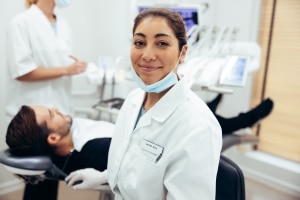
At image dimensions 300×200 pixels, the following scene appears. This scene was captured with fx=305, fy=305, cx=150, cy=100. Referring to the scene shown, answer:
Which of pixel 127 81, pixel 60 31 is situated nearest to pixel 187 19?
pixel 127 81

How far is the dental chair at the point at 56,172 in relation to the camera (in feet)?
2.91

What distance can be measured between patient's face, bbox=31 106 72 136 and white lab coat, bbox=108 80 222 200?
446mm

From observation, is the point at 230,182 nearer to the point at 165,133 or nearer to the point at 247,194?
the point at 165,133

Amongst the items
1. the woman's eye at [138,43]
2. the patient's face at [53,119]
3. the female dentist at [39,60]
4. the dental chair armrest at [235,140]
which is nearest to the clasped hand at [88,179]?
the patient's face at [53,119]

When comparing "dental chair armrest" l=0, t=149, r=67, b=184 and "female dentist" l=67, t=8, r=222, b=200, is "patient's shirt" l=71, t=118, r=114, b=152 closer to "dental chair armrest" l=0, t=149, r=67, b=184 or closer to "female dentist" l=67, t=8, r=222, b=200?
"dental chair armrest" l=0, t=149, r=67, b=184

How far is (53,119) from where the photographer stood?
4.39 feet

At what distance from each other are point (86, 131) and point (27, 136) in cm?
26

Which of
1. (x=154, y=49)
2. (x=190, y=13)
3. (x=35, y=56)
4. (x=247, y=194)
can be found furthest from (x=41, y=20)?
(x=247, y=194)

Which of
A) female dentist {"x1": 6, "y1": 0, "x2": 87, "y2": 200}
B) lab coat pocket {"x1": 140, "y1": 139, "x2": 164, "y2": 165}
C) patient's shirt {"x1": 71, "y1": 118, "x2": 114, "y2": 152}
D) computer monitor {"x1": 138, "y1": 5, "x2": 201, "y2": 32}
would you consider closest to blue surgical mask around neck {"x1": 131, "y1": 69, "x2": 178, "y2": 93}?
lab coat pocket {"x1": 140, "y1": 139, "x2": 164, "y2": 165}

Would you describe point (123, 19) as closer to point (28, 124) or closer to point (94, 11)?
point (94, 11)

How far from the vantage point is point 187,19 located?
2121 mm

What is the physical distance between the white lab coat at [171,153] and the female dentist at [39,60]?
2.93 feet

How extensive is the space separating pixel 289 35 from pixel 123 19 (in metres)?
1.37

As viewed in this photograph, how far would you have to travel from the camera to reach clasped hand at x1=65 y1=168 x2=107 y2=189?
1.13 m
